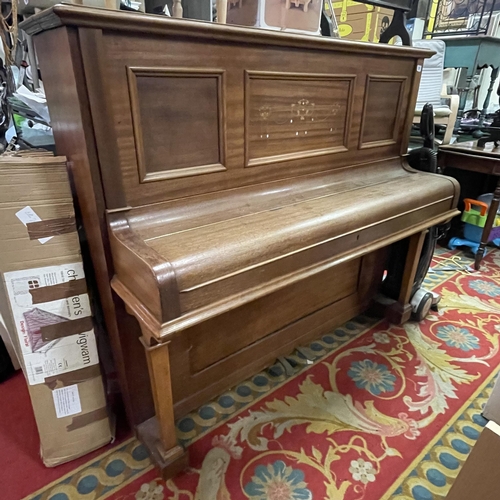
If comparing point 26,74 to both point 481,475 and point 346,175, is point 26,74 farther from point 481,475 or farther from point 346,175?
point 481,475

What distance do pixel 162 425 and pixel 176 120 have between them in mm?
912

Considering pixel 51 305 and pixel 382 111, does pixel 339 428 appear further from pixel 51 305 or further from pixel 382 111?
pixel 382 111

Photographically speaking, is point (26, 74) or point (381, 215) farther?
point (26, 74)

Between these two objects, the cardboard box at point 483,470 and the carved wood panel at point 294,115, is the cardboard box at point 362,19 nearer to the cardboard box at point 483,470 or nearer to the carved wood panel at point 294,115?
the carved wood panel at point 294,115

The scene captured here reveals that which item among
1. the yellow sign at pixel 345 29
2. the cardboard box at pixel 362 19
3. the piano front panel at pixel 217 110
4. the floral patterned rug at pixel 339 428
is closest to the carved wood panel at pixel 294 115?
the piano front panel at pixel 217 110

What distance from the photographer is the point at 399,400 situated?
1.59m

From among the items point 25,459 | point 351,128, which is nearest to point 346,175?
point 351,128

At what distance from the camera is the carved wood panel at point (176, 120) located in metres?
0.99

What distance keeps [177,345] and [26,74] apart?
4.12 ft

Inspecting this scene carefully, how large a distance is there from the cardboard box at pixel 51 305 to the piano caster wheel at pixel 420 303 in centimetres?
157

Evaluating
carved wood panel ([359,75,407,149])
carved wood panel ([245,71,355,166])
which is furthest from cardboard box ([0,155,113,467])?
carved wood panel ([359,75,407,149])

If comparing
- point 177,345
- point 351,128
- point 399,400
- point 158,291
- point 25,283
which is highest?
point 351,128

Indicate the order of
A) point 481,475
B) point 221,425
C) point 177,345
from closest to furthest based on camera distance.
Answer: point 481,475
point 177,345
point 221,425

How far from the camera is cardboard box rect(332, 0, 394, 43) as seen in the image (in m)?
3.79
